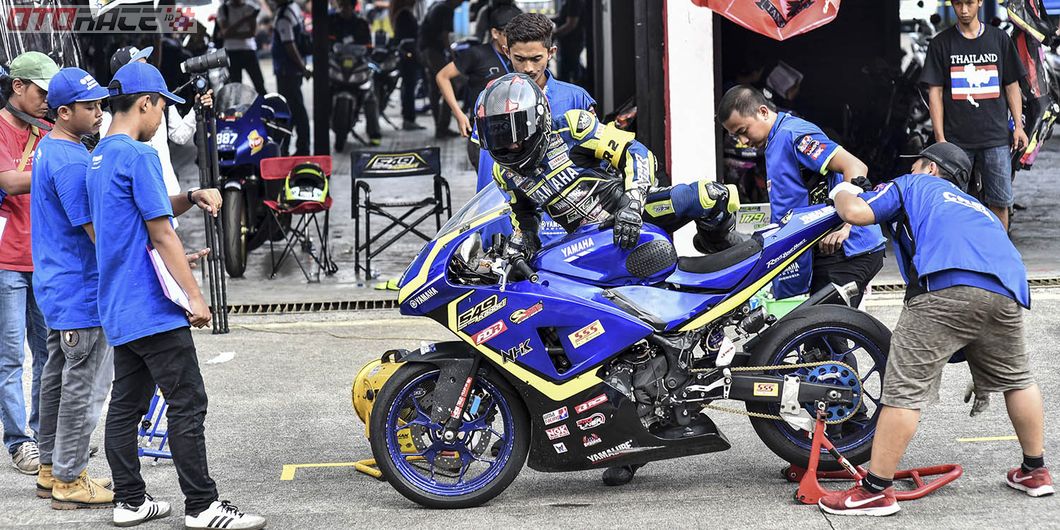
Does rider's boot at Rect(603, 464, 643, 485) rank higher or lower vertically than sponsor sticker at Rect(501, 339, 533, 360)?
lower

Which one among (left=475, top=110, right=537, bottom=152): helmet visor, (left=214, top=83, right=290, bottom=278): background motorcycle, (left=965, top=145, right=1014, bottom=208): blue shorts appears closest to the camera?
(left=475, top=110, right=537, bottom=152): helmet visor

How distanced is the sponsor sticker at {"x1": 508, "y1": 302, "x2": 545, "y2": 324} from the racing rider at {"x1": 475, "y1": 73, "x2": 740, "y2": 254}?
1.20 feet

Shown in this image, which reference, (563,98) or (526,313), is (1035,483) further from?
(563,98)

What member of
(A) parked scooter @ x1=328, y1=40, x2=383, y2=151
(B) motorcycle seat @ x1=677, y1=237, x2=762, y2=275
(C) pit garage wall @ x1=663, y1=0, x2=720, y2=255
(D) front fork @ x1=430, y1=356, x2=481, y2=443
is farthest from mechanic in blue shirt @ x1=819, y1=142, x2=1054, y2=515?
(A) parked scooter @ x1=328, y1=40, x2=383, y2=151

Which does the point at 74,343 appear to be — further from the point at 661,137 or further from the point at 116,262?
the point at 661,137

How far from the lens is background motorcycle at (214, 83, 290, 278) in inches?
400

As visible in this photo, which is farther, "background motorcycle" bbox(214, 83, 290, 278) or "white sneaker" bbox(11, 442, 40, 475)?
"background motorcycle" bbox(214, 83, 290, 278)

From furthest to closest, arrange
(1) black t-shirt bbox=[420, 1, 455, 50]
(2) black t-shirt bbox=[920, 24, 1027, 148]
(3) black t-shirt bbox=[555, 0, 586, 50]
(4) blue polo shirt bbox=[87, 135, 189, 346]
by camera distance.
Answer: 1. (1) black t-shirt bbox=[420, 1, 455, 50]
2. (3) black t-shirt bbox=[555, 0, 586, 50]
3. (2) black t-shirt bbox=[920, 24, 1027, 148]
4. (4) blue polo shirt bbox=[87, 135, 189, 346]

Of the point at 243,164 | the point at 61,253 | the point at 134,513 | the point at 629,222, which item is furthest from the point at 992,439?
the point at 243,164

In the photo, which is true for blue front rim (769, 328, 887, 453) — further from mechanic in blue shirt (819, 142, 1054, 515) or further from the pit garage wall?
the pit garage wall


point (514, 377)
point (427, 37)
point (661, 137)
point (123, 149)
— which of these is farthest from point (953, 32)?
point (427, 37)

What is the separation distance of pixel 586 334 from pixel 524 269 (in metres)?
0.37

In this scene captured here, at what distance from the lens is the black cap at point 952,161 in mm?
5156

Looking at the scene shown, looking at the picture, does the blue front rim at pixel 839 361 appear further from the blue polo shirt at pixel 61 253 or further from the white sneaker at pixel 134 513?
the blue polo shirt at pixel 61 253
